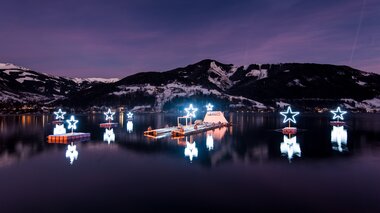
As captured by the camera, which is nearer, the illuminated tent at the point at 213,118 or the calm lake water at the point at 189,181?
the calm lake water at the point at 189,181

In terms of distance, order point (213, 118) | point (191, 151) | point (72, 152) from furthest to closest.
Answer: point (213, 118)
point (191, 151)
point (72, 152)

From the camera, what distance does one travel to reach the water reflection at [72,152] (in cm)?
5409

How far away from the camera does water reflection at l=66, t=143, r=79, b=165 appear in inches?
2130

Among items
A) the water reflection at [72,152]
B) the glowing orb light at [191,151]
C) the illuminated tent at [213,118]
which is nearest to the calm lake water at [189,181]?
the water reflection at [72,152]

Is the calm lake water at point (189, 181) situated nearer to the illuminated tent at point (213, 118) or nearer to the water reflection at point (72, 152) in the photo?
the water reflection at point (72, 152)

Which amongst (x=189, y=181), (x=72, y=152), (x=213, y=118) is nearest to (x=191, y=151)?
(x=72, y=152)

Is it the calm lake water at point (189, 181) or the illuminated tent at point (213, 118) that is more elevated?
the illuminated tent at point (213, 118)

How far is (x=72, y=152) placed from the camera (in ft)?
199

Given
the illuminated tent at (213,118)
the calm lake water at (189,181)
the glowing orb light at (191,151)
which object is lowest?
the calm lake water at (189,181)

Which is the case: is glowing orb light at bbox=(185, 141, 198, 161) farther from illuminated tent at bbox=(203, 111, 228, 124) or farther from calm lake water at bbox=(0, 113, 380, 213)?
illuminated tent at bbox=(203, 111, 228, 124)

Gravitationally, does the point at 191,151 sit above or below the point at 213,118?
below

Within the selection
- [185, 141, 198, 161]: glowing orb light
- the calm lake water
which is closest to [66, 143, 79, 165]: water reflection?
the calm lake water

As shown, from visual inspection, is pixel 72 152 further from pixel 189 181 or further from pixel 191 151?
pixel 189 181

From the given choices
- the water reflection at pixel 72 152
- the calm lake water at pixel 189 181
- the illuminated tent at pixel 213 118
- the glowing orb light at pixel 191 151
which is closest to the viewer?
the calm lake water at pixel 189 181
